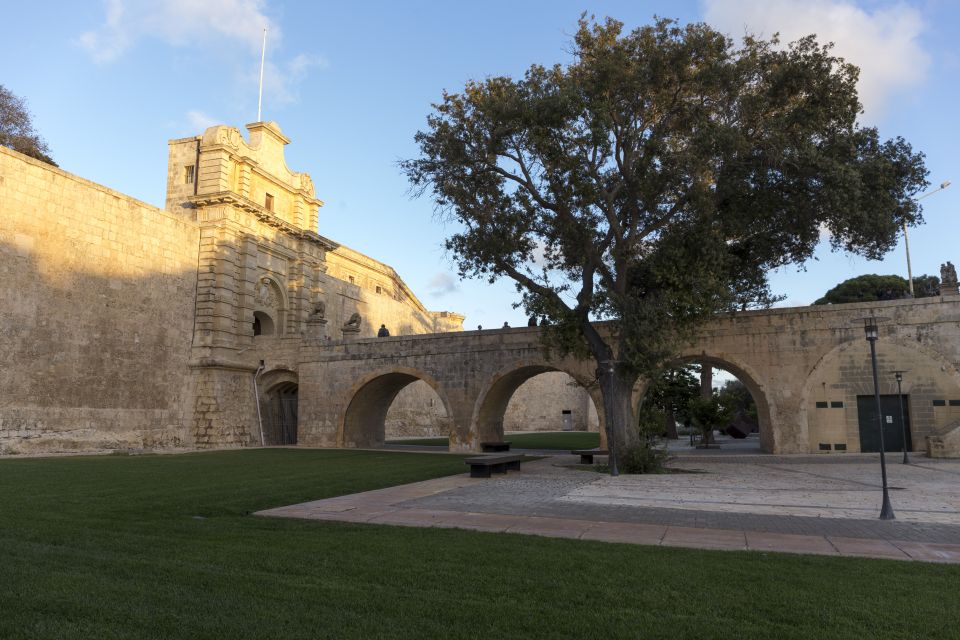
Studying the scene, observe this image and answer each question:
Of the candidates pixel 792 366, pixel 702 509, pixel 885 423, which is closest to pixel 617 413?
pixel 702 509

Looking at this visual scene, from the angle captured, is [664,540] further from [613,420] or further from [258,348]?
[258,348]

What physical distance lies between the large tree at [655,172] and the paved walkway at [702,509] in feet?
11.9

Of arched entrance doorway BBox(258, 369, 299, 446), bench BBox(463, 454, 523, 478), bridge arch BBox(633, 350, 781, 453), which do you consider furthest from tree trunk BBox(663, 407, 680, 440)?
bench BBox(463, 454, 523, 478)

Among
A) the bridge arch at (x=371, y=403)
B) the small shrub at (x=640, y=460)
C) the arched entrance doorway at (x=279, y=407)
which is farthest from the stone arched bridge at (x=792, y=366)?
the arched entrance doorway at (x=279, y=407)

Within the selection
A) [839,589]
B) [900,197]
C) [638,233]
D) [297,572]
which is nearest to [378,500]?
[297,572]

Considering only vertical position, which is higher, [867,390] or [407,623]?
[867,390]

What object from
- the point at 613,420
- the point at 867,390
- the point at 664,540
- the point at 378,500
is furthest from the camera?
the point at 867,390

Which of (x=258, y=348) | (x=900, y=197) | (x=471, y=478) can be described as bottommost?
(x=471, y=478)

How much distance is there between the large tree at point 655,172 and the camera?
46.8 feet

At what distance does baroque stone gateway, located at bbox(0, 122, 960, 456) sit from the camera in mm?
18891

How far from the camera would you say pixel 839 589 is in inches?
187

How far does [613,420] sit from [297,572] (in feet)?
35.1

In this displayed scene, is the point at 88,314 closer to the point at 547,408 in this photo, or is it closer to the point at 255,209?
the point at 255,209

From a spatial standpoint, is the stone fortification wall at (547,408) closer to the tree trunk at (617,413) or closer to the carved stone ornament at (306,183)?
the carved stone ornament at (306,183)
